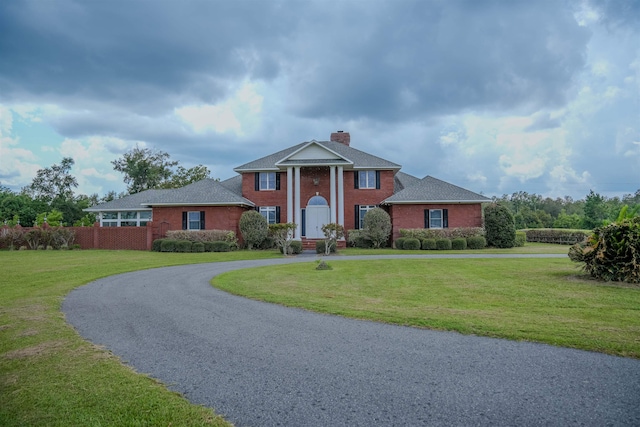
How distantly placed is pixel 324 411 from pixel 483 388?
5.34 ft

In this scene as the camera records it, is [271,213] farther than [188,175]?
No

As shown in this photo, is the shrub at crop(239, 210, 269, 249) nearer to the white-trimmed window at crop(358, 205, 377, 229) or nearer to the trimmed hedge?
the white-trimmed window at crop(358, 205, 377, 229)

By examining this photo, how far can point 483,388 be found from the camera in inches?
156

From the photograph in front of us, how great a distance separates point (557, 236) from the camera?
3347cm

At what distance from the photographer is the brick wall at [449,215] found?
1073 inches

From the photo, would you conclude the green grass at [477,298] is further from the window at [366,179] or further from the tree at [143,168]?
the tree at [143,168]

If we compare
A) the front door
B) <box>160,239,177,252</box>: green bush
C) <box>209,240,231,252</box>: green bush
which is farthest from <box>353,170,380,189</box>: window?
<box>160,239,177,252</box>: green bush

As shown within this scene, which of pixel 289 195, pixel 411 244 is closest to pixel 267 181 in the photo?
pixel 289 195

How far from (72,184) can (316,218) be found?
1643 inches

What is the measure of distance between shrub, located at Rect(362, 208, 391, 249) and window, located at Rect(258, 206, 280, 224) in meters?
6.76

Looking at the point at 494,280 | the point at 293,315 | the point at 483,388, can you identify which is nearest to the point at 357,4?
the point at 494,280

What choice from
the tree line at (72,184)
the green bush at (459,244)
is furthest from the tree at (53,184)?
the green bush at (459,244)

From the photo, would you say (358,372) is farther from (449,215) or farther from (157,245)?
(449,215)

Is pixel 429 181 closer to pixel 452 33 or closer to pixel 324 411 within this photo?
pixel 452 33
